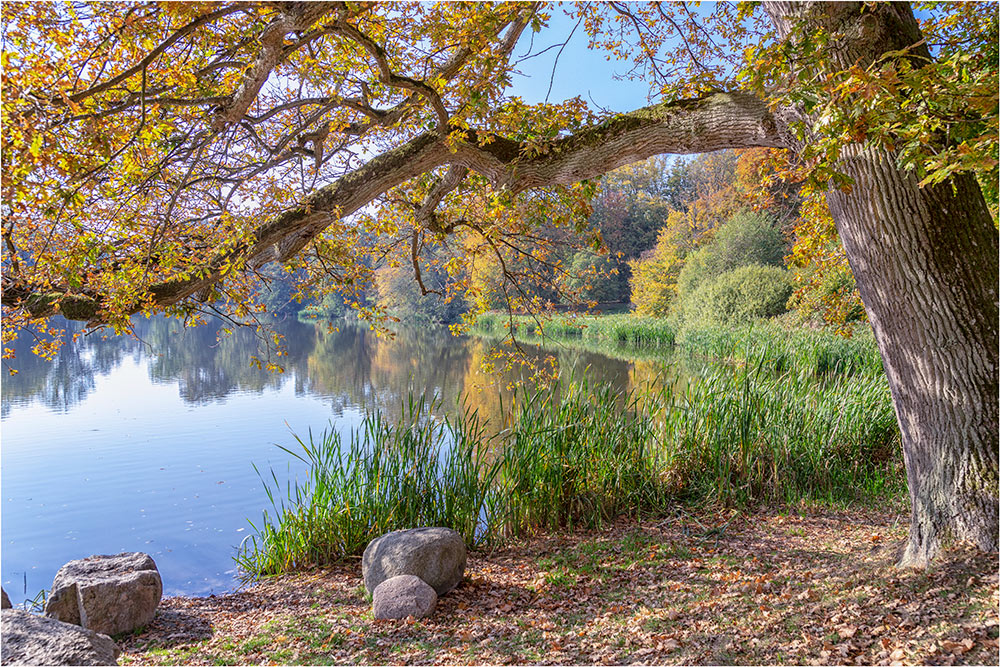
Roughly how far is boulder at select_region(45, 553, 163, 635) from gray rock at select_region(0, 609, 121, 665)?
1571 mm

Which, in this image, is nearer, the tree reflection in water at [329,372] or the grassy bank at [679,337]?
the grassy bank at [679,337]

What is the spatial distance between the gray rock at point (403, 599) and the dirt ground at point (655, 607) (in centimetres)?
7

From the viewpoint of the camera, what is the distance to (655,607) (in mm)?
3477

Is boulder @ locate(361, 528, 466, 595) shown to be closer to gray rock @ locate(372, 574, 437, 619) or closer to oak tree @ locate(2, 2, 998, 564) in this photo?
gray rock @ locate(372, 574, 437, 619)

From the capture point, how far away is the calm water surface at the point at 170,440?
6.13 m

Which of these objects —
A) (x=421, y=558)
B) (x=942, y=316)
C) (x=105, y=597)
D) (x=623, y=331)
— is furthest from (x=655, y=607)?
(x=623, y=331)

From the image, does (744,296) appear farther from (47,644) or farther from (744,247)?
(47,644)

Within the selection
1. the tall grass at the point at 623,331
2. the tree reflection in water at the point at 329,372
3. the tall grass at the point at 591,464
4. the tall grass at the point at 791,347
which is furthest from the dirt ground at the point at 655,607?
the tall grass at the point at 623,331

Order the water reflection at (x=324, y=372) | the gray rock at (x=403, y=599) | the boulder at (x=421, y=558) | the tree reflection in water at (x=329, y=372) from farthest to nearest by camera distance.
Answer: the water reflection at (x=324, y=372) → the tree reflection in water at (x=329, y=372) → the boulder at (x=421, y=558) → the gray rock at (x=403, y=599)

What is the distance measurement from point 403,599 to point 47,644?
6.07ft

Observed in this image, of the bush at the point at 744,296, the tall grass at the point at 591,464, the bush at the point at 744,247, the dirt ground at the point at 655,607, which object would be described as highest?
the bush at the point at 744,247

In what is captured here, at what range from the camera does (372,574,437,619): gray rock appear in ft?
12.2

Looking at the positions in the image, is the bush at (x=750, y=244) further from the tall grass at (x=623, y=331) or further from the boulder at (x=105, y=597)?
the boulder at (x=105, y=597)

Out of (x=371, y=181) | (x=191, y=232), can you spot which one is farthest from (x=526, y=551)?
(x=191, y=232)
